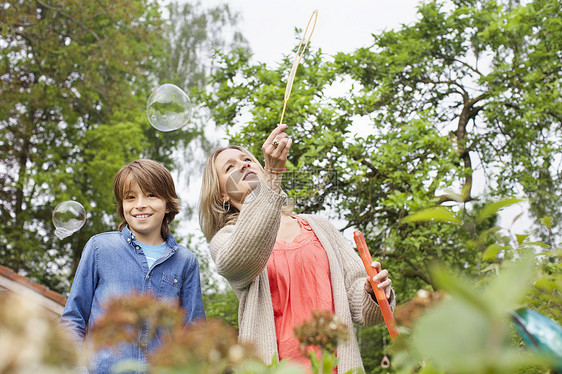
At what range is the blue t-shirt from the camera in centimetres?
195

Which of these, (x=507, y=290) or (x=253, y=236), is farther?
(x=253, y=236)

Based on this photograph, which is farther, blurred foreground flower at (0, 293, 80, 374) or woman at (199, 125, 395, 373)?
woman at (199, 125, 395, 373)

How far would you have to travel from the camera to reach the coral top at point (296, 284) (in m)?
1.63

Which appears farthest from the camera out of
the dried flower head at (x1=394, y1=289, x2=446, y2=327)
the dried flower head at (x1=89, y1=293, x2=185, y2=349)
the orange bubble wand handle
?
the orange bubble wand handle

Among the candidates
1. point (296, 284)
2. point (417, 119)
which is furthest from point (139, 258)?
point (417, 119)

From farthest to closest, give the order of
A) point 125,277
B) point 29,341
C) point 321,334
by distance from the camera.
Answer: point 125,277, point 321,334, point 29,341

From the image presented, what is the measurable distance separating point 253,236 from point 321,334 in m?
0.89

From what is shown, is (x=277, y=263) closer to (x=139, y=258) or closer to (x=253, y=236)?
(x=253, y=236)

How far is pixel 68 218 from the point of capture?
3.82m

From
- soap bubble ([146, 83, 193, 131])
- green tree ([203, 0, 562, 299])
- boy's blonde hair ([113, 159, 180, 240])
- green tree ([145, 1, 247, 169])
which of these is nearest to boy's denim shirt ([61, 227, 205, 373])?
boy's blonde hair ([113, 159, 180, 240])

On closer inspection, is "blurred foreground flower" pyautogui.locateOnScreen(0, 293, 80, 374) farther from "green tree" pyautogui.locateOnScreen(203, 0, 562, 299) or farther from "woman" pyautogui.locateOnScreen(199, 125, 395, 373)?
"green tree" pyautogui.locateOnScreen(203, 0, 562, 299)

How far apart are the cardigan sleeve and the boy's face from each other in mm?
471

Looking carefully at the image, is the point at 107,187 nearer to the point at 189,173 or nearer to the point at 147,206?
the point at 189,173

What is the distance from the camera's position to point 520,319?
47 cm
